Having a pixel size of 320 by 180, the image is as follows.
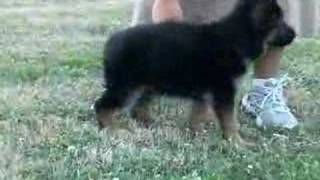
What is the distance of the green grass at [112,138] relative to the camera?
203 inches

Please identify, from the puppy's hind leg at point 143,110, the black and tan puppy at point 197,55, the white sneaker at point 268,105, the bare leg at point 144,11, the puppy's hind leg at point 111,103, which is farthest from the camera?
the bare leg at point 144,11

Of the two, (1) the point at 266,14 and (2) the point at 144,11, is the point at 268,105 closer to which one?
(1) the point at 266,14

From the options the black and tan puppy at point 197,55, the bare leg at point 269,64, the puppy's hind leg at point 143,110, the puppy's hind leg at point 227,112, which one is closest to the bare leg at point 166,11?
the black and tan puppy at point 197,55

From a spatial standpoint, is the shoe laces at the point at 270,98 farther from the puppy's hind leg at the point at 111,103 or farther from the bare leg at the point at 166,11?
the puppy's hind leg at the point at 111,103

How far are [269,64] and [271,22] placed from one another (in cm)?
80

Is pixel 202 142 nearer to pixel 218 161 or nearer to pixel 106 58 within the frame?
pixel 218 161

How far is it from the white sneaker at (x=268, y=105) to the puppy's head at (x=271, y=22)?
2.01ft

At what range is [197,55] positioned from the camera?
5797 mm

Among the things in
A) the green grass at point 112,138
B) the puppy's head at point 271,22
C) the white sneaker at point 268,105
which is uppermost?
the puppy's head at point 271,22

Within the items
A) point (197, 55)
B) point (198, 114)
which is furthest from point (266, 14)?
point (198, 114)

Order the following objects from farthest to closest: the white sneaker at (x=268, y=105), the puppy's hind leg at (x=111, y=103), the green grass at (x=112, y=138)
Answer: the white sneaker at (x=268, y=105)
the puppy's hind leg at (x=111, y=103)
the green grass at (x=112, y=138)

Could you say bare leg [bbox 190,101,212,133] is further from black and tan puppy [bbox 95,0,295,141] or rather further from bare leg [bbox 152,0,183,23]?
bare leg [bbox 152,0,183,23]

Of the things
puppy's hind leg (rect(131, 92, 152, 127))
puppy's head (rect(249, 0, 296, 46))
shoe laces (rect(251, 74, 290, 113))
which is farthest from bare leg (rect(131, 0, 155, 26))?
puppy's head (rect(249, 0, 296, 46))

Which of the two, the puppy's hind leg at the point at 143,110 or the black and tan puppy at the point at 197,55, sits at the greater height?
the black and tan puppy at the point at 197,55
